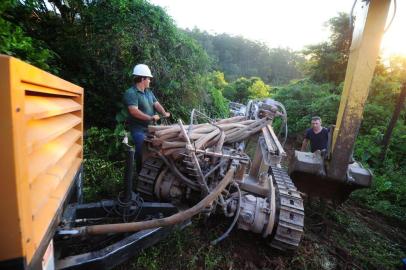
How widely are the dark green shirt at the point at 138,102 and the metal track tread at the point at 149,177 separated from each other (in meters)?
0.89

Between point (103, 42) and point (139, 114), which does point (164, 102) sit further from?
point (139, 114)

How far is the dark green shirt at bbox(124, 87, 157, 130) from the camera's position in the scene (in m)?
3.94

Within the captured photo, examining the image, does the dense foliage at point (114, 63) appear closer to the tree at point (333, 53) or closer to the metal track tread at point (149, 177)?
the metal track tread at point (149, 177)

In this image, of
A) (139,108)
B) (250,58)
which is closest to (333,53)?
(139,108)

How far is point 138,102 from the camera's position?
163 inches

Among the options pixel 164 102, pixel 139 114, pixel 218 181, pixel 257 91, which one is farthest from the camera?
pixel 257 91

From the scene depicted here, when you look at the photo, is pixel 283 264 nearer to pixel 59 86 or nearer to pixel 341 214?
pixel 341 214

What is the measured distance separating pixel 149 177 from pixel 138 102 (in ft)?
4.63

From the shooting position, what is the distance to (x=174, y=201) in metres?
3.26

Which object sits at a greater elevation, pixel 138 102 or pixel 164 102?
pixel 138 102

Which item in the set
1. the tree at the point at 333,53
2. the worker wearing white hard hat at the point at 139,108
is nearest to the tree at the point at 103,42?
the worker wearing white hard hat at the point at 139,108

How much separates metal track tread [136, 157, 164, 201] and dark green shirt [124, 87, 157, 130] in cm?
89

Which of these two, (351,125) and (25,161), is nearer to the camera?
(25,161)

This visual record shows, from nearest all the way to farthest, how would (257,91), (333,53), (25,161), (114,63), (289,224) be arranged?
1. (25,161)
2. (289,224)
3. (114,63)
4. (333,53)
5. (257,91)
